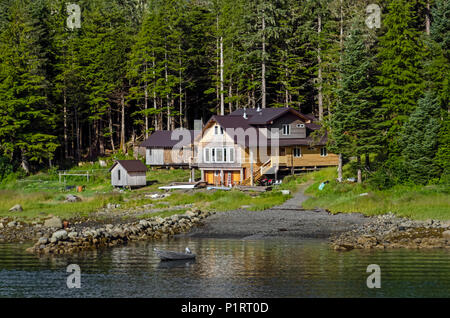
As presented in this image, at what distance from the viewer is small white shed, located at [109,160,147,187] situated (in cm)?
5675

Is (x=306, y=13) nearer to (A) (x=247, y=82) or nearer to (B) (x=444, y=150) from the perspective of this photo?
(A) (x=247, y=82)

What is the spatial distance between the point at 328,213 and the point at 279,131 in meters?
19.1

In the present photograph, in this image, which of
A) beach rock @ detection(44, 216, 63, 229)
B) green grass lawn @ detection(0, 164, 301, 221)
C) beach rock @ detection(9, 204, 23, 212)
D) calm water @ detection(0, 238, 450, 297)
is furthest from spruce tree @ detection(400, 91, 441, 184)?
beach rock @ detection(9, 204, 23, 212)

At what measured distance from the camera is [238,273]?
27.0 m

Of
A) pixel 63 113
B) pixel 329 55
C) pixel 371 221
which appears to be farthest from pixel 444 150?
pixel 63 113

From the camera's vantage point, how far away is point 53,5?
8219 cm

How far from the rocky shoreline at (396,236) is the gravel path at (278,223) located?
1558 millimetres

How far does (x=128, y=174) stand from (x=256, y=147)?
12343 millimetres

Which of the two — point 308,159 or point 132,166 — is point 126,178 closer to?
point 132,166

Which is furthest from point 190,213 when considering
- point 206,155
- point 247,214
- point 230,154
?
point 206,155

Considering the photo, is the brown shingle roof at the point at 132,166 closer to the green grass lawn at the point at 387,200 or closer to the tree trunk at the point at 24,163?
the tree trunk at the point at 24,163

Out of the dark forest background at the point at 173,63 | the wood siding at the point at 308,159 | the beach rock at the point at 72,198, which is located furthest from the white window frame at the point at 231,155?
the beach rock at the point at 72,198

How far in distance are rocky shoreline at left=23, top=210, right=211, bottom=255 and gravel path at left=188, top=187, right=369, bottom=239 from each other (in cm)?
141

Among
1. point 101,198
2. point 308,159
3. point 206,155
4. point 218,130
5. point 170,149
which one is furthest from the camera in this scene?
point 170,149
